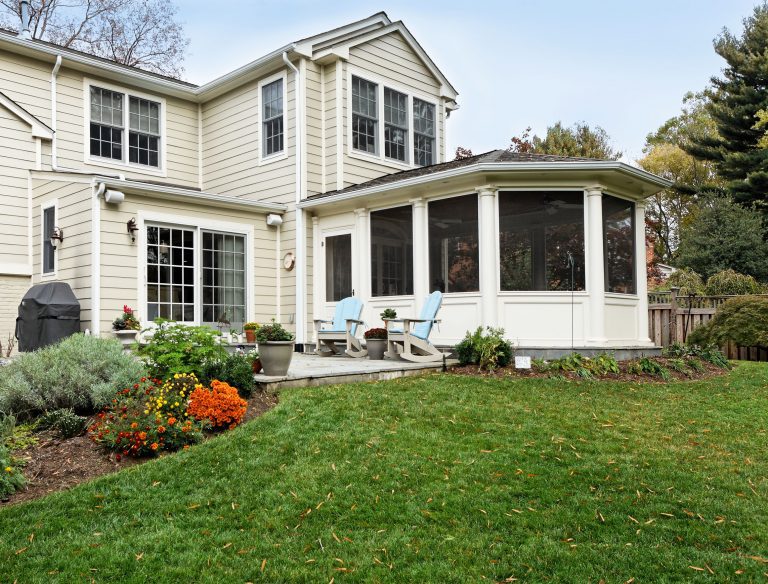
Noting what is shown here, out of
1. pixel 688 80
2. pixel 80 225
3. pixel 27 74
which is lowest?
pixel 80 225

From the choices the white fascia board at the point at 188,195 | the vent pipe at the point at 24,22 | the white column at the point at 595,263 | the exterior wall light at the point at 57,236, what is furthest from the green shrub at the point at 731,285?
the vent pipe at the point at 24,22

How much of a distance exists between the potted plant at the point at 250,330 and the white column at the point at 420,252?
8.17ft

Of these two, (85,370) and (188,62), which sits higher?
(188,62)

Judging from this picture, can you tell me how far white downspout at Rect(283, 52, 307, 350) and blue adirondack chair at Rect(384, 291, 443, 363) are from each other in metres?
2.46

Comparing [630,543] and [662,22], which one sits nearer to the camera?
[630,543]

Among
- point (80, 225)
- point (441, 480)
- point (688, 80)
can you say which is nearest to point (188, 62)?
point (80, 225)

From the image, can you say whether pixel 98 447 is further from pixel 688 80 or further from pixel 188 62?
pixel 688 80

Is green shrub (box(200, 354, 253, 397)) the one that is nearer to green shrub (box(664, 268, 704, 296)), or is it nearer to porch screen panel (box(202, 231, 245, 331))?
porch screen panel (box(202, 231, 245, 331))

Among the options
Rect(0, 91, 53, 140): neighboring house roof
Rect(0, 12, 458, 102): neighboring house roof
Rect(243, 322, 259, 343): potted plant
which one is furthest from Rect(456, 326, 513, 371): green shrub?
Rect(0, 91, 53, 140): neighboring house roof

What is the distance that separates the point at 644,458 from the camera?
4.69m

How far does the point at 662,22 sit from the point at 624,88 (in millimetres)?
14562

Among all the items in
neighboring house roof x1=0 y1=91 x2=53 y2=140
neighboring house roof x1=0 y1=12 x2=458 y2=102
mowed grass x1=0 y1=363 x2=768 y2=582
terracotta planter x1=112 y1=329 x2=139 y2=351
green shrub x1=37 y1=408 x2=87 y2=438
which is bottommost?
mowed grass x1=0 y1=363 x2=768 y2=582

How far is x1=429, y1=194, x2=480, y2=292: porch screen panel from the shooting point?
31.5 ft

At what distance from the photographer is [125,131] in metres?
12.6
